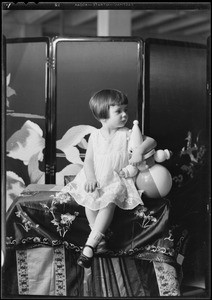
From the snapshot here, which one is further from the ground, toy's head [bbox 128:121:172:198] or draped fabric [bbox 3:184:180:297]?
toy's head [bbox 128:121:172:198]

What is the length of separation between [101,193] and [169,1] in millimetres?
623

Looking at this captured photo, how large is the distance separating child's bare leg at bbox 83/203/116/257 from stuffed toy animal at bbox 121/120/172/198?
0.11m

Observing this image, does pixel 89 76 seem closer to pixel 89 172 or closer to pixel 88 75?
pixel 88 75

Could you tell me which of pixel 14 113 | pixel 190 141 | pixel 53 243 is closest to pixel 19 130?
pixel 14 113

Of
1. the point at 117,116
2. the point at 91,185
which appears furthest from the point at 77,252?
the point at 117,116

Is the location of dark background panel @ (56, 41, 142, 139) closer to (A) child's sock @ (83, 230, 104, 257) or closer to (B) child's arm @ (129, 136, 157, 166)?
(B) child's arm @ (129, 136, 157, 166)

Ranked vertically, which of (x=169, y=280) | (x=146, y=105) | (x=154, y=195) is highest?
(x=146, y=105)

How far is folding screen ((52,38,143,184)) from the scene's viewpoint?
1.52 m

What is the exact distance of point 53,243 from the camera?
153cm

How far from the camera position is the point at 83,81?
60.2 inches

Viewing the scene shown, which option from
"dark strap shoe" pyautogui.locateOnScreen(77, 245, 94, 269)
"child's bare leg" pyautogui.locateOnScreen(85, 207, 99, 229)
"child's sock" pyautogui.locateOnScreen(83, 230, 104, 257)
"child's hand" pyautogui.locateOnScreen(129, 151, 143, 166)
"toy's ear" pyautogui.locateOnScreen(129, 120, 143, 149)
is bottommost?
"dark strap shoe" pyautogui.locateOnScreen(77, 245, 94, 269)

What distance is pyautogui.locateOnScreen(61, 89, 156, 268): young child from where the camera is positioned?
4.94ft

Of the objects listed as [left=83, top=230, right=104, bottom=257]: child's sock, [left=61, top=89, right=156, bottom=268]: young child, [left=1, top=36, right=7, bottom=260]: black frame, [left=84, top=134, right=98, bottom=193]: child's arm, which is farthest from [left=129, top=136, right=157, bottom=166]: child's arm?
[left=1, top=36, right=7, bottom=260]: black frame

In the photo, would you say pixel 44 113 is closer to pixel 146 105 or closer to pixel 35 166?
pixel 35 166
